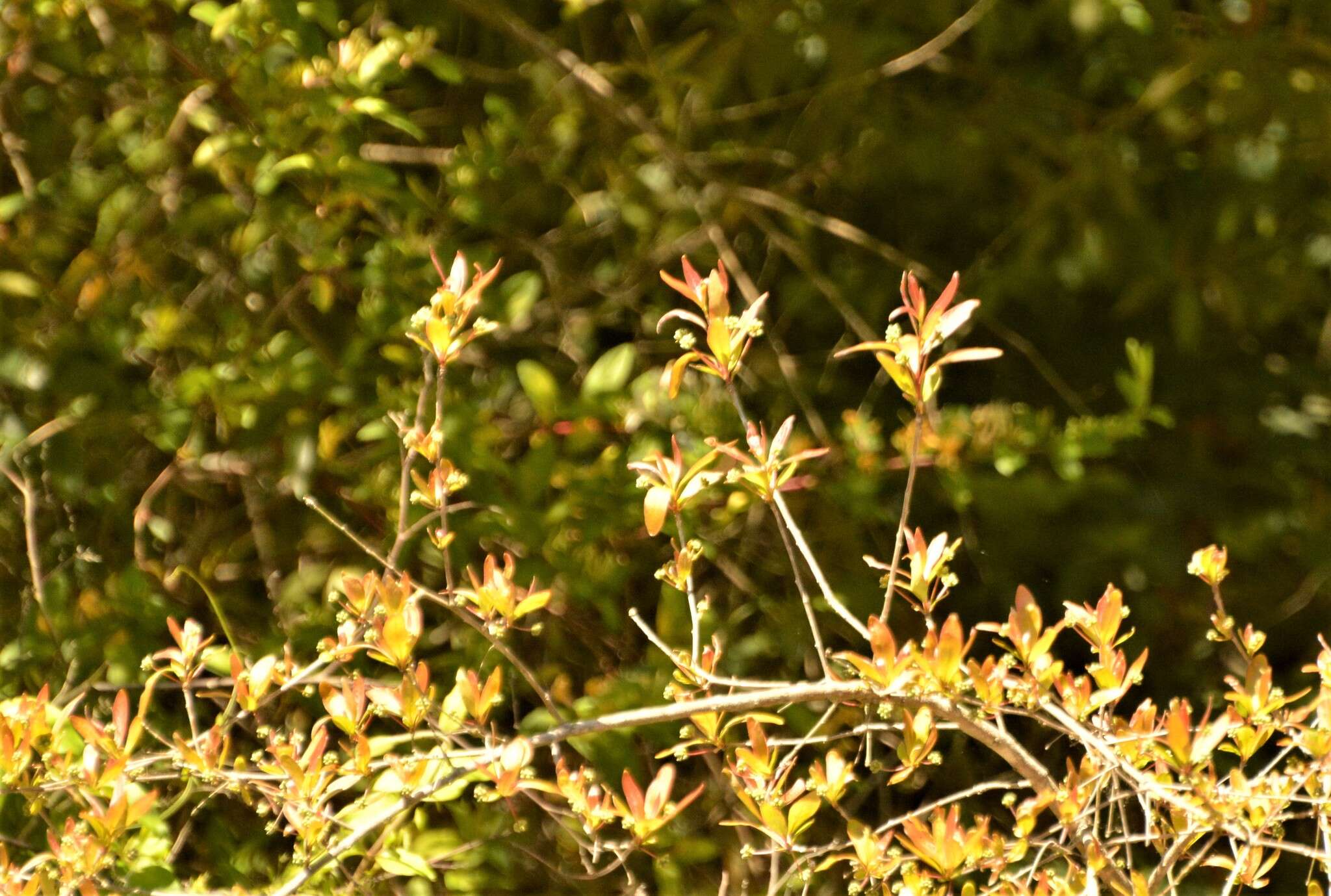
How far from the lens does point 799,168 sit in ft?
5.71

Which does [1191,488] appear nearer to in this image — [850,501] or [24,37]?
[850,501]

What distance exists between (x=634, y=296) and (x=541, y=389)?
32cm

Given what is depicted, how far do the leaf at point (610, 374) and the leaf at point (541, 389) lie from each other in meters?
0.04

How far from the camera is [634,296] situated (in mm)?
1695

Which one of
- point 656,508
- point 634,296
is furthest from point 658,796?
point 634,296

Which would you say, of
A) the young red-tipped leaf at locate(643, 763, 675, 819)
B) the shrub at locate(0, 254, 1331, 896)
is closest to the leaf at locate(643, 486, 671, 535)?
the shrub at locate(0, 254, 1331, 896)

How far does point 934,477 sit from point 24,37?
A: 48.8 inches

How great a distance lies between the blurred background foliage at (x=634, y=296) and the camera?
1446mm

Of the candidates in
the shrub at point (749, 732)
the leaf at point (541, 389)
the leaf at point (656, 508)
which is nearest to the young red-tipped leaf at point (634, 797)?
the shrub at point (749, 732)

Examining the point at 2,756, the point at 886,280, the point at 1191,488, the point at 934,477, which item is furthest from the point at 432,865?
the point at 1191,488

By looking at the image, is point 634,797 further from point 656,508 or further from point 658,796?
point 656,508

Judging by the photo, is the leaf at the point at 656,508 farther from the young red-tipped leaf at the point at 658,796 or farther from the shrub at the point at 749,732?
the young red-tipped leaf at the point at 658,796

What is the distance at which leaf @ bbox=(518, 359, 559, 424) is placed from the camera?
4.66ft

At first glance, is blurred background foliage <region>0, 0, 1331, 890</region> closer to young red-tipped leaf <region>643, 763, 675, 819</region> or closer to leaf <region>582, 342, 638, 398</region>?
leaf <region>582, 342, 638, 398</region>
